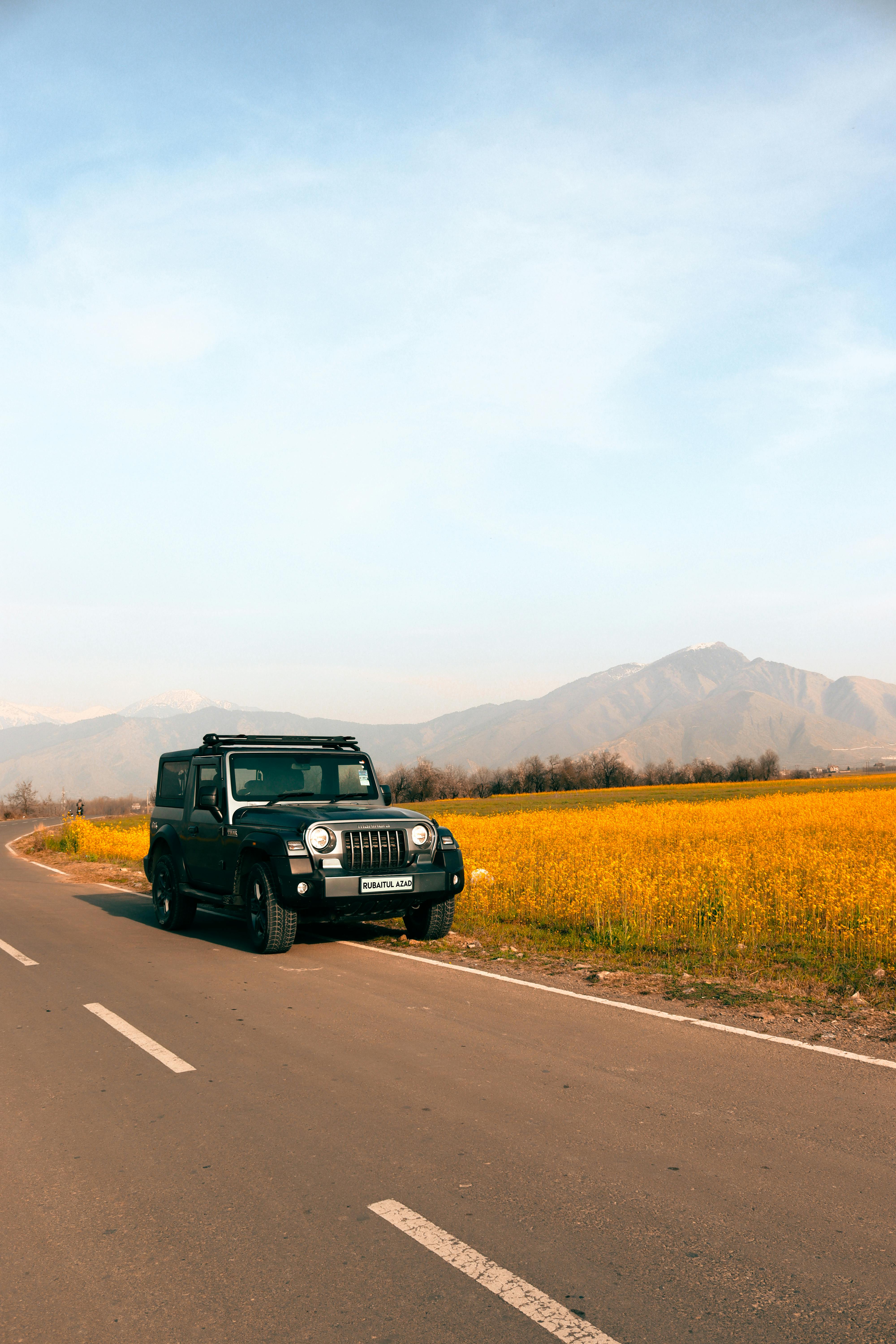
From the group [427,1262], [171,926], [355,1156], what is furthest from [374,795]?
[427,1262]

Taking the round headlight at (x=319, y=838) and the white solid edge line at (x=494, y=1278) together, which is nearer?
Answer: the white solid edge line at (x=494, y=1278)

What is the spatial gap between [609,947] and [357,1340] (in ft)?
24.7

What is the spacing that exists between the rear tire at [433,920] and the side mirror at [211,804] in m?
2.62

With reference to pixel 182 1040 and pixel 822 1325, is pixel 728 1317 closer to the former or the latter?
pixel 822 1325

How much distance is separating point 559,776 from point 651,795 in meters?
34.2

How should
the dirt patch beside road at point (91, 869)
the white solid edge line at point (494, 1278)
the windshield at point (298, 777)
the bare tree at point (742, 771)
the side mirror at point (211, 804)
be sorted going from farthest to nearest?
the bare tree at point (742, 771) < the dirt patch beside road at point (91, 869) < the windshield at point (298, 777) < the side mirror at point (211, 804) < the white solid edge line at point (494, 1278)

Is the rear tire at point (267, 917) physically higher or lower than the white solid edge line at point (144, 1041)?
higher

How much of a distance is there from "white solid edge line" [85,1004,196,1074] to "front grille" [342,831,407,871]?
9.69 feet

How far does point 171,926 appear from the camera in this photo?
12586 mm

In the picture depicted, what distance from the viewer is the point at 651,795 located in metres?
57.5

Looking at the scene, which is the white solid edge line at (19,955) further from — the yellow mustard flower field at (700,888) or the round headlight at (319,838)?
the yellow mustard flower field at (700,888)

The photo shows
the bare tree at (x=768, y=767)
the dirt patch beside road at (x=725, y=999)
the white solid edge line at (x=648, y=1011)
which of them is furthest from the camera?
the bare tree at (x=768, y=767)

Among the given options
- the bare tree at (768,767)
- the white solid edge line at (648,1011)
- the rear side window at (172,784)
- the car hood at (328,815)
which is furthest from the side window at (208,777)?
the bare tree at (768,767)

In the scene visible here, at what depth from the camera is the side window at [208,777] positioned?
1165cm
